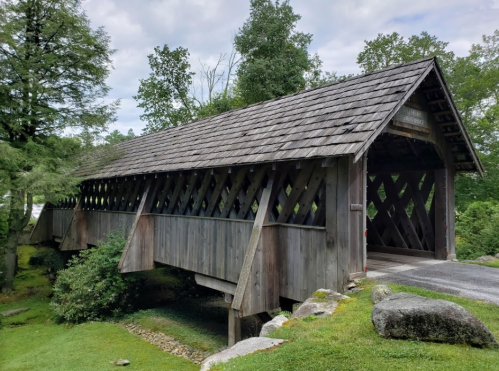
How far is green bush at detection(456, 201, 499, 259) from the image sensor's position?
11180mm

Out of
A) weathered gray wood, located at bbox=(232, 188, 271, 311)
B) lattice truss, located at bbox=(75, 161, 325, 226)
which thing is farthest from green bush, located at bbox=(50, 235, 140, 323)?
weathered gray wood, located at bbox=(232, 188, 271, 311)

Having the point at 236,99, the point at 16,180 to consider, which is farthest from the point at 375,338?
the point at 236,99

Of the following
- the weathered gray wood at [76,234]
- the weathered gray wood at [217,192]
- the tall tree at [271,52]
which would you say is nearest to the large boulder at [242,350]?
the weathered gray wood at [217,192]

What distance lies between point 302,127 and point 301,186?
132cm

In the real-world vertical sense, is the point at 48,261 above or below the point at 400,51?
below

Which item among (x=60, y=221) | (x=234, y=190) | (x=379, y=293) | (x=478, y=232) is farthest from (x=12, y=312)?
(x=478, y=232)

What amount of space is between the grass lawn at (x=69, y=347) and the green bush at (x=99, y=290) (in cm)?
47

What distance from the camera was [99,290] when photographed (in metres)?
10.2

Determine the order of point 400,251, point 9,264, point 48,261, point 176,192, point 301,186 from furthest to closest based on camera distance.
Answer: point 48,261 → point 9,264 → point 176,192 → point 400,251 → point 301,186

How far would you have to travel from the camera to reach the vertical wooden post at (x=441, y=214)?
8.38m

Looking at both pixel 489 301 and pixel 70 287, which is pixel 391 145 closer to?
pixel 489 301

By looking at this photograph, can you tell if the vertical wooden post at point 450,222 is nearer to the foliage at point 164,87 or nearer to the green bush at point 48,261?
the green bush at point 48,261

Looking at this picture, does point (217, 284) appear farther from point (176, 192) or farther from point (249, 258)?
point (176, 192)

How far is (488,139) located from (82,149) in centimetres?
1822
